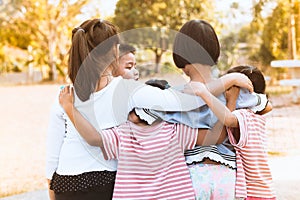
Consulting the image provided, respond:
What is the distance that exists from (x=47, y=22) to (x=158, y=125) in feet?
62.9

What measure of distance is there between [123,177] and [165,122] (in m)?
0.18

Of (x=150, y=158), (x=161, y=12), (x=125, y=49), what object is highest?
(x=125, y=49)

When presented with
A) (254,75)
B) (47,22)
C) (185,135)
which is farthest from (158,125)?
(47,22)

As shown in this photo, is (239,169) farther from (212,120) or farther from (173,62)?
(173,62)

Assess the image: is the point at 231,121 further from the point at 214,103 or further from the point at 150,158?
the point at 150,158

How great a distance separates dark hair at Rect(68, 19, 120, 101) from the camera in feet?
4.69

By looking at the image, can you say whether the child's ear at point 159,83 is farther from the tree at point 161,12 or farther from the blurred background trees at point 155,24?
the tree at point 161,12

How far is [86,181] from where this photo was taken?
4.99ft

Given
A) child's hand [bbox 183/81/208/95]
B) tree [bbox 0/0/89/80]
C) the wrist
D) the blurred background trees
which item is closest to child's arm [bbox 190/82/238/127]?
child's hand [bbox 183/81/208/95]

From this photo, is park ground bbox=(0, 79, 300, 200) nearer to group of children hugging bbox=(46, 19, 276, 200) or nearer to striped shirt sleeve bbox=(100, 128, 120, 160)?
group of children hugging bbox=(46, 19, 276, 200)

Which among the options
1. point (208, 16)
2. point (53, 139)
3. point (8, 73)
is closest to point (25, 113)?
point (208, 16)

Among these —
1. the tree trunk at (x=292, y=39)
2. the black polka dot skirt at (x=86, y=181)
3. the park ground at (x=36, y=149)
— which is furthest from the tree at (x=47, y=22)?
the black polka dot skirt at (x=86, y=181)

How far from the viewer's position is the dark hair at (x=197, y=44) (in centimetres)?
140

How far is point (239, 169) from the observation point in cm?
150
